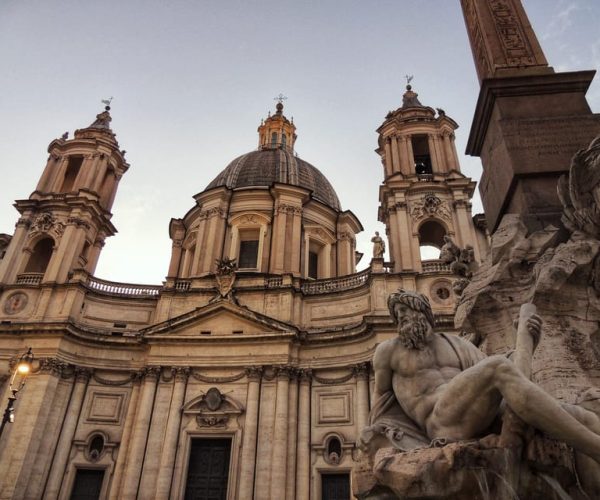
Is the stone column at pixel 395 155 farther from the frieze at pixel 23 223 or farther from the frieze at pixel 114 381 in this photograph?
the frieze at pixel 23 223

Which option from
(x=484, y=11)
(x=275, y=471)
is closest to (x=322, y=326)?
(x=275, y=471)

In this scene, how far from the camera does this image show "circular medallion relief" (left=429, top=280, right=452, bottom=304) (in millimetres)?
18984

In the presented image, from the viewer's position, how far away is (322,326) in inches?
803

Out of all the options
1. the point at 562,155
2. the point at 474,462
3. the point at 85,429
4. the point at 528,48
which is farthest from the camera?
the point at 85,429

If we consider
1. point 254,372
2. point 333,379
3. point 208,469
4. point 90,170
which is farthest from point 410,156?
point 90,170

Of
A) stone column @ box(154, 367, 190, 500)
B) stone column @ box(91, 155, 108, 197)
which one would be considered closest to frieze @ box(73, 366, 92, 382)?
stone column @ box(154, 367, 190, 500)

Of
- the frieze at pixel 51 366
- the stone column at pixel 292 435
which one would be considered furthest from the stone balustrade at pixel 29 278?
the stone column at pixel 292 435

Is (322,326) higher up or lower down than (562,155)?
higher up

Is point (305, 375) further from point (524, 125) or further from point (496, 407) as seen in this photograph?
point (496, 407)

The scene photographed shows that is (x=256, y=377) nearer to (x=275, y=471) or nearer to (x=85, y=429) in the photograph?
(x=275, y=471)

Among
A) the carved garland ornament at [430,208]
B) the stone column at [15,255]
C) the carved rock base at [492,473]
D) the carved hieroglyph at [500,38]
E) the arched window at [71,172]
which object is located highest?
the arched window at [71,172]

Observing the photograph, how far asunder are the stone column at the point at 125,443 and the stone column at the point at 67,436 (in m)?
1.99

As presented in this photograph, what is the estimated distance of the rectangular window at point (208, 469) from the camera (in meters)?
17.2

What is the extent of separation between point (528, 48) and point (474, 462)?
6.22 metres
